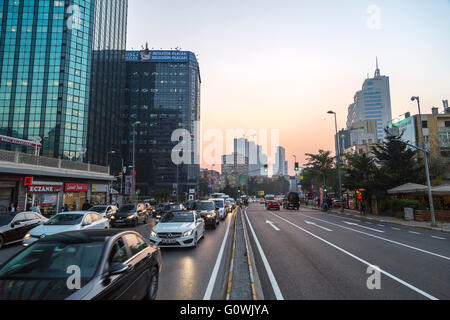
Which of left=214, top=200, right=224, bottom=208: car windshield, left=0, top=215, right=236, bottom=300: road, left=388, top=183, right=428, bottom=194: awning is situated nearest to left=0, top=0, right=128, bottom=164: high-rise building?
left=214, top=200, right=224, bottom=208: car windshield

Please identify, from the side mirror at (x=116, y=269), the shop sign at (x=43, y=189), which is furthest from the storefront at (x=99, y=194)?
the side mirror at (x=116, y=269)

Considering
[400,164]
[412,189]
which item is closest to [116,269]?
[412,189]

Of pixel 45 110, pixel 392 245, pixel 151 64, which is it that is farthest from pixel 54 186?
pixel 151 64

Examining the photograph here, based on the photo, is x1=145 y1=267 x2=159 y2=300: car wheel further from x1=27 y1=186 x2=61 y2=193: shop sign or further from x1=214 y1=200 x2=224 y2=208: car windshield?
x1=27 y1=186 x2=61 y2=193: shop sign

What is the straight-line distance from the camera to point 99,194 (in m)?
33.6

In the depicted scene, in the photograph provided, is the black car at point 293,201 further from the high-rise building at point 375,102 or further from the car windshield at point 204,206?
the high-rise building at point 375,102

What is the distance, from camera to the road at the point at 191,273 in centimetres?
536

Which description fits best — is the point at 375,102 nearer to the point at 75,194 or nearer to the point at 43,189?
the point at 75,194

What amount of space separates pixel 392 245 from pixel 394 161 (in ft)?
78.9

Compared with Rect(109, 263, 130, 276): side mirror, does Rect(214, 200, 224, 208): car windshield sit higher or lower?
lower

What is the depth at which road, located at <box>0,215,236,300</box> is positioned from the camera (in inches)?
211

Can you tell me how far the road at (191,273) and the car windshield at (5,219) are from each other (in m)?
1.03

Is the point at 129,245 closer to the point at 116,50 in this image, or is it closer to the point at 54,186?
the point at 54,186

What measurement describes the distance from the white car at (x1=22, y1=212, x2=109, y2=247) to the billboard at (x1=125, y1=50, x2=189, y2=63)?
117523 millimetres
